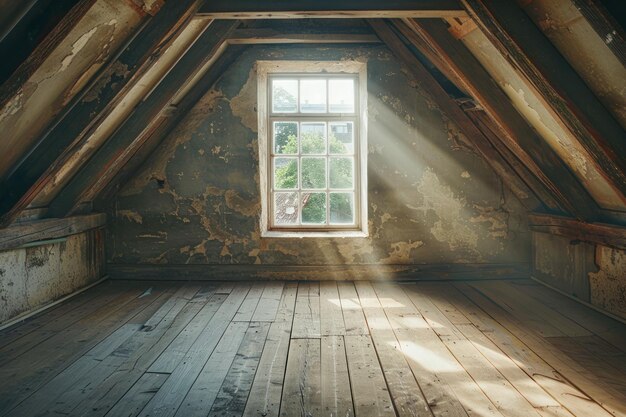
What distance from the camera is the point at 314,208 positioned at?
4488mm

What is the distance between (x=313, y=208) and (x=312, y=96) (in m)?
1.11

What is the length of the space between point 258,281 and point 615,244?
2.86 metres

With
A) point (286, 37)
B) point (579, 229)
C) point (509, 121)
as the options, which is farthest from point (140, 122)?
point (579, 229)

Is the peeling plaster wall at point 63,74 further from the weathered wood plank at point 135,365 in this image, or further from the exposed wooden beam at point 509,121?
the exposed wooden beam at point 509,121

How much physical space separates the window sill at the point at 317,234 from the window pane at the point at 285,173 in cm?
45

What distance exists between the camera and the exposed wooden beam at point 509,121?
9.75 ft

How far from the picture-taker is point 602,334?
275 centimetres

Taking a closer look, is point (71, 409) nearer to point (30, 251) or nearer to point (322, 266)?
point (30, 251)

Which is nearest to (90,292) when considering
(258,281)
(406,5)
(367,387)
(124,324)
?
(124,324)

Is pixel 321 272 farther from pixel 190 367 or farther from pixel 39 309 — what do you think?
pixel 39 309

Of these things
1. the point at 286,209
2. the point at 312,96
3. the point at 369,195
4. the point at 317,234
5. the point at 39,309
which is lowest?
the point at 39,309

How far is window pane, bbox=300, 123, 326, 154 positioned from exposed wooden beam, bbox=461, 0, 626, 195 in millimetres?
2197

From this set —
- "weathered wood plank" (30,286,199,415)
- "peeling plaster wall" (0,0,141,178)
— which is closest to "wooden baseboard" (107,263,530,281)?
"weathered wood plank" (30,286,199,415)

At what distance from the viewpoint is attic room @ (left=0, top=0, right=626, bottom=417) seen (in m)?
2.08
